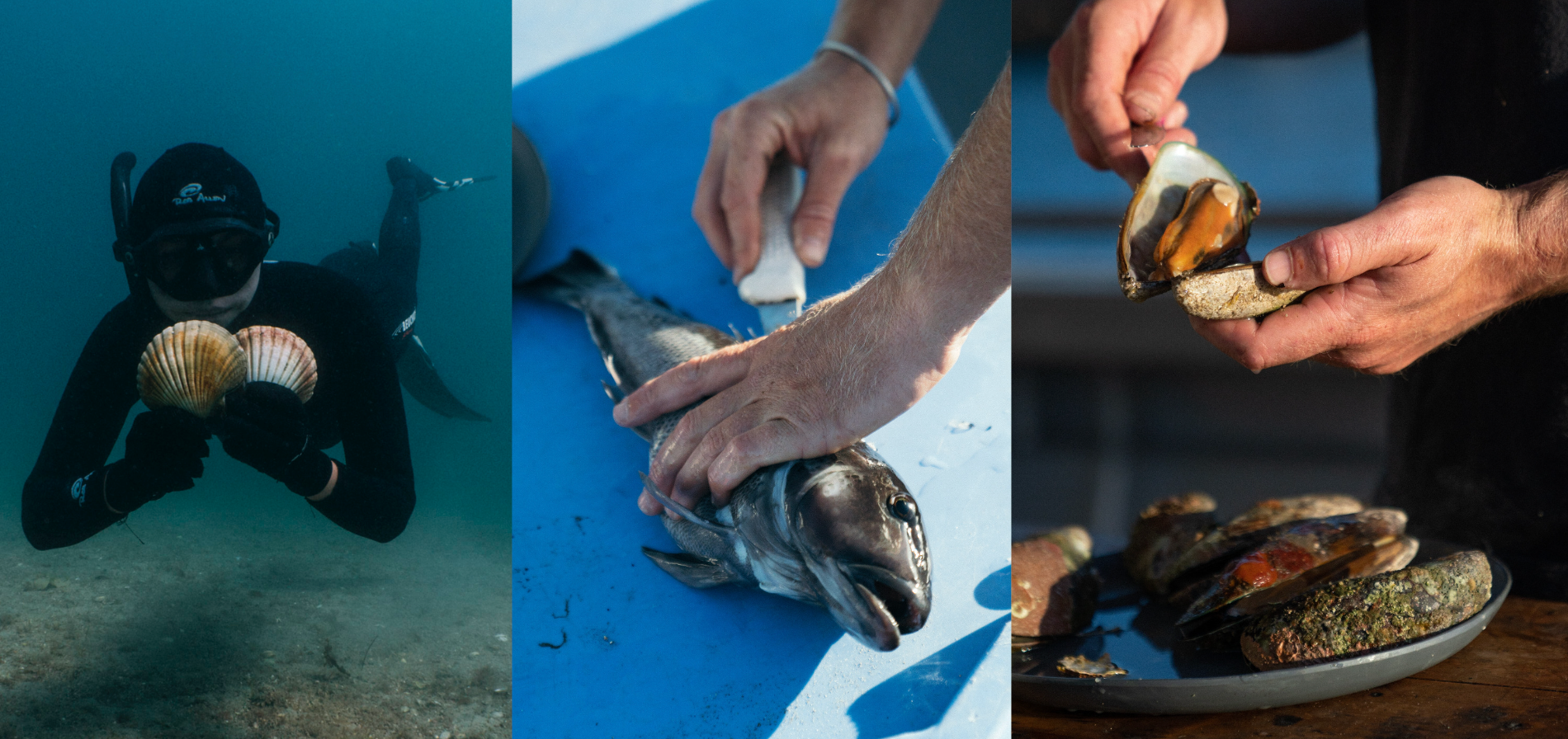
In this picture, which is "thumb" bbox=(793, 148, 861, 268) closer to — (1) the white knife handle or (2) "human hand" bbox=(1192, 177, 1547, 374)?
(1) the white knife handle

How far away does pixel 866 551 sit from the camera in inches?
38.2

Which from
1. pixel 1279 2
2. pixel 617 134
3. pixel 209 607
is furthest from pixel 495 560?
pixel 1279 2

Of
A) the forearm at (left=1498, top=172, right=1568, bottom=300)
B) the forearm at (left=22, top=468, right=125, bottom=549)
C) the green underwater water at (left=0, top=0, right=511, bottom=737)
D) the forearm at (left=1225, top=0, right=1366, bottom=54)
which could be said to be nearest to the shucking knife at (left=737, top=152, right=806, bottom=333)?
the green underwater water at (left=0, top=0, right=511, bottom=737)

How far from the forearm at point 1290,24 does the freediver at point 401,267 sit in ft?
9.48

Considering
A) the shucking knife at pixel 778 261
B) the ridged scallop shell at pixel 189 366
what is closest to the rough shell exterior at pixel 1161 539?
the shucking knife at pixel 778 261

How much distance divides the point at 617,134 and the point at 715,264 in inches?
15.7

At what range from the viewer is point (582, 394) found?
145 cm

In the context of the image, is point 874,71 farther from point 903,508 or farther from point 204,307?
point 204,307

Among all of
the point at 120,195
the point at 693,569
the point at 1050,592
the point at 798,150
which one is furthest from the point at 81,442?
the point at 1050,592

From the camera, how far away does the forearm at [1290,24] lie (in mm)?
2963

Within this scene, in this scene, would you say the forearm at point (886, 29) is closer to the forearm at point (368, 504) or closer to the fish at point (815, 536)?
the fish at point (815, 536)

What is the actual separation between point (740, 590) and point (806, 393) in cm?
31

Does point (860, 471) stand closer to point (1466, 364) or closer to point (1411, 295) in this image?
point (1411, 295)

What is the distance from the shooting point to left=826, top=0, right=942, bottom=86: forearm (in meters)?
1.62
